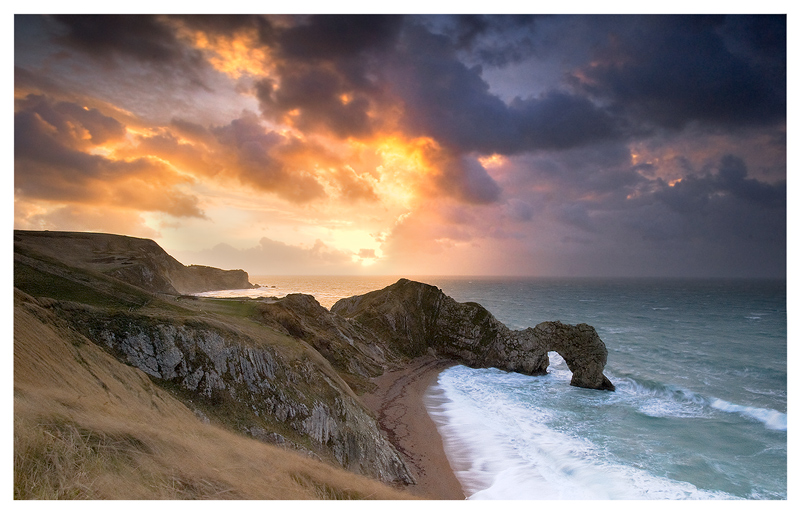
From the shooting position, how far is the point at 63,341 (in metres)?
11.9

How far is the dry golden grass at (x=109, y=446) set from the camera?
22.1 ft

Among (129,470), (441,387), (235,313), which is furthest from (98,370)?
(441,387)

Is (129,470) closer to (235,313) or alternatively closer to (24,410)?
(24,410)

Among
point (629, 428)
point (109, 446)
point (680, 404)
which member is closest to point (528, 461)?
point (629, 428)

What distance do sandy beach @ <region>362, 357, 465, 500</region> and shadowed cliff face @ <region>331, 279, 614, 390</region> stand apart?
7.22m

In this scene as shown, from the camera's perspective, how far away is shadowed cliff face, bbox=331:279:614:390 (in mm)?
40125

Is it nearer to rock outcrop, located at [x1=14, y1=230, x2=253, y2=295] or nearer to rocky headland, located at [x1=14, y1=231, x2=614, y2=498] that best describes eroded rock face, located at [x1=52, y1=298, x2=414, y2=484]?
rocky headland, located at [x1=14, y1=231, x2=614, y2=498]

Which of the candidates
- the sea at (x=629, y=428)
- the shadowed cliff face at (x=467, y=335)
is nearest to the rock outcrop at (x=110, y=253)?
the shadowed cliff face at (x=467, y=335)

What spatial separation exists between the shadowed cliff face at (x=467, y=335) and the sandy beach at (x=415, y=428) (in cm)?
722

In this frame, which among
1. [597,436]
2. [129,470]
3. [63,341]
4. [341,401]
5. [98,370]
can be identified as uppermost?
[63,341]

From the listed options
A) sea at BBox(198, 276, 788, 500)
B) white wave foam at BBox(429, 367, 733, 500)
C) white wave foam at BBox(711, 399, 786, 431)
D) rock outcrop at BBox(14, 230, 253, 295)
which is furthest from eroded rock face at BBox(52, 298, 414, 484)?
white wave foam at BBox(711, 399, 786, 431)

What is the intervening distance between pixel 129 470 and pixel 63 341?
791 cm

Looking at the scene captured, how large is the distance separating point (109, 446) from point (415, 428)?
70.9ft

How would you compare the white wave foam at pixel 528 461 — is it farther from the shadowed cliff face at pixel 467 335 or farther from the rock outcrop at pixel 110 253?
Answer: the rock outcrop at pixel 110 253
